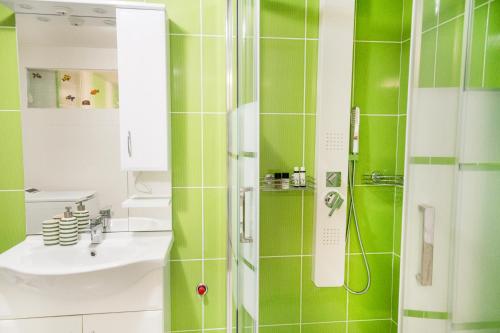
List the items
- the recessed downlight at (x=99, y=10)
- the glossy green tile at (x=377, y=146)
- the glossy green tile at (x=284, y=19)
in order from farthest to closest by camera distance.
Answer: the glossy green tile at (x=377, y=146)
the recessed downlight at (x=99, y=10)
the glossy green tile at (x=284, y=19)

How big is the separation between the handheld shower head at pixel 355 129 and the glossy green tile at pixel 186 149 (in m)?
0.82

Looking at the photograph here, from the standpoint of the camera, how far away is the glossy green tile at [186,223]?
163 centimetres

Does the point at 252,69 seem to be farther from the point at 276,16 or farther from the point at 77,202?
the point at 77,202

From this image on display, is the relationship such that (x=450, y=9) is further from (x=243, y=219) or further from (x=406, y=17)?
(x=406, y=17)

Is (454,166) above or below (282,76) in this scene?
below

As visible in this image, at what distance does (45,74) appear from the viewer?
58.7 inches

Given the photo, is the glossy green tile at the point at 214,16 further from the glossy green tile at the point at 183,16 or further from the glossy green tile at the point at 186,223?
the glossy green tile at the point at 186,223

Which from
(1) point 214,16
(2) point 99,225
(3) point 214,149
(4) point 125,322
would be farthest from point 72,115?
(4) point 125,322

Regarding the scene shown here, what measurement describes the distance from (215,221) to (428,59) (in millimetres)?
1290

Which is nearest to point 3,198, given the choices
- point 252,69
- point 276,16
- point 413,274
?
point 252,69

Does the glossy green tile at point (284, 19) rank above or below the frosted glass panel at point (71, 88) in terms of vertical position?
above

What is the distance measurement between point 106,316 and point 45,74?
1.20 m

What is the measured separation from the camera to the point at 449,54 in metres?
0.61

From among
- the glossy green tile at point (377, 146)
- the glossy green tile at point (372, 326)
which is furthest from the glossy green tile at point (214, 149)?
the glossy green tile at point (372, 326)
